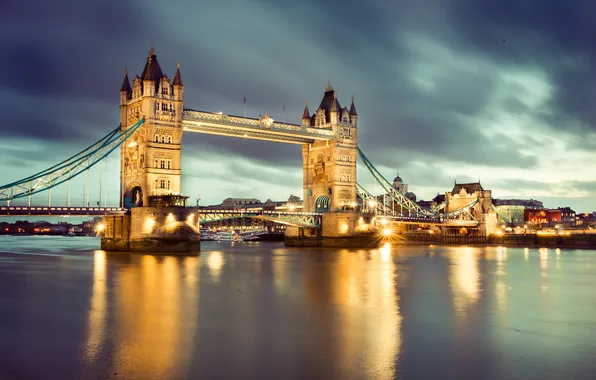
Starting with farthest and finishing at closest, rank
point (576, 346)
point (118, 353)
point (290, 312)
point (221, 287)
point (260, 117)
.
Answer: point (260, 117)
point (221, 287)
point (290, 312)
point (576, 346)
point (118, 353)

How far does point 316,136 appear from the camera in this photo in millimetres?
53125

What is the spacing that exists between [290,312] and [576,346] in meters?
6.76

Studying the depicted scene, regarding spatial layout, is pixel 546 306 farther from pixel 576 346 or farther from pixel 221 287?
pixel 221 287

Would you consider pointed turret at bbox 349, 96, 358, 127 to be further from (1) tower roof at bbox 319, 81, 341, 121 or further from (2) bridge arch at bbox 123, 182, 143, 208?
(2) bridge arch at bbox 123, 182, 143, 208

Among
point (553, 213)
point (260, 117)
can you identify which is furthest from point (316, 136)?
point (553, 213)

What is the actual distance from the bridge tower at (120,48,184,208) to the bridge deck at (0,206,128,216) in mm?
3103

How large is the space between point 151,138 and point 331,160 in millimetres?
A: 19212

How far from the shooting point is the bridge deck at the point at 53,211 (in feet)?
115

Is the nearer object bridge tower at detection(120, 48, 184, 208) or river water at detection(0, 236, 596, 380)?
river water at detection(0, 236, 596, 380)

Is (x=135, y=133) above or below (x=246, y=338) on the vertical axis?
above

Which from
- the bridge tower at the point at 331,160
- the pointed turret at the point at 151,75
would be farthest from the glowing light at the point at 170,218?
the bridge tower at the point at 331,160

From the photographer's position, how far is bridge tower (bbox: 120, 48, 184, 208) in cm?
4053

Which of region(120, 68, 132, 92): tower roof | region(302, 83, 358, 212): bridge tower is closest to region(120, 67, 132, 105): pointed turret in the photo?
region(120, 68, 132, 92): tower roof

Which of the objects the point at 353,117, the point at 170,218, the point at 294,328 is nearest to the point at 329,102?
the point at 353,117
